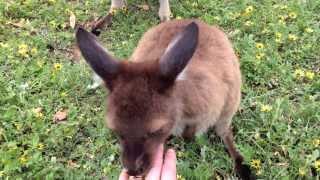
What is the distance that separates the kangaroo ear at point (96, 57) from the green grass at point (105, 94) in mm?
1152

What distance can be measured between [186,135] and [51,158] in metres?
1.02

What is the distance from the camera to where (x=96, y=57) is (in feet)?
10.0

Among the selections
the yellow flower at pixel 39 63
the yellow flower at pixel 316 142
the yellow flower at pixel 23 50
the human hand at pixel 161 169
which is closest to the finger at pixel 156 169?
the human hand at pixel 161 169

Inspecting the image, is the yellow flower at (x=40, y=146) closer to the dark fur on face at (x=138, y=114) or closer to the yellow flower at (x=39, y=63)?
the yellow flower at (x=39, y=63)

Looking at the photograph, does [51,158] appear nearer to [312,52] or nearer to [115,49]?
[115,49]

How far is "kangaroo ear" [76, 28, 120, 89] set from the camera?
3049 millimetres

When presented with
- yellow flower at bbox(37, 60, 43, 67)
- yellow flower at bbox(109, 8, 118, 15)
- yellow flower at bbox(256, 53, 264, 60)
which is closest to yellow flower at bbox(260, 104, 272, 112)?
yellow flower at bbox(256, 53, 264, 60)

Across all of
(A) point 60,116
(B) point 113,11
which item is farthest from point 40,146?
(B) point 113,11

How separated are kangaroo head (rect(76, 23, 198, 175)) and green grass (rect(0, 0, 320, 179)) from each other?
3.47ft

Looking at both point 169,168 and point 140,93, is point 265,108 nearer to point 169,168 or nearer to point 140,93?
point 169,168

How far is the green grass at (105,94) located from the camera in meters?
4.17

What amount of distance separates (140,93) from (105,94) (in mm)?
1477

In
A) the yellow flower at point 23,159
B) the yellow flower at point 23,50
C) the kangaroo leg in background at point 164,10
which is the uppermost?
the kangaroo leg in background at point 164,10

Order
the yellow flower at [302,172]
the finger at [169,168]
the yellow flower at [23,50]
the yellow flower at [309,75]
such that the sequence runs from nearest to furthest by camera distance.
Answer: the finger at [169,168] → the yellow flower at [302,172] → the yellow flower at [309,75] → the yellow flower at [23,50]
